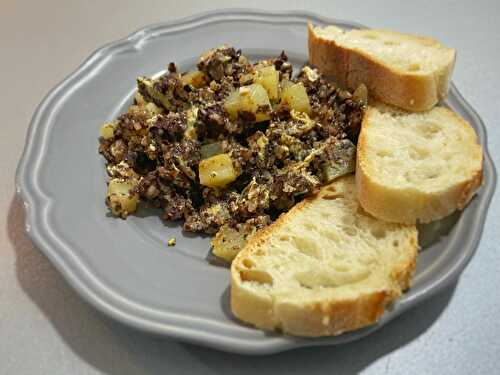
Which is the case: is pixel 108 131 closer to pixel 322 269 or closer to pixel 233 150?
pixel 233 150

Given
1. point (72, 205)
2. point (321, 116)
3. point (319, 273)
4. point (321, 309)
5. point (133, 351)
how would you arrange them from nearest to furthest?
point (321, 309) → point (319, 273) → point (133, 351) → point (72, 205) → point (321, 116)

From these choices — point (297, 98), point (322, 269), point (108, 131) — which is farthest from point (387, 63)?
point (108, 131)

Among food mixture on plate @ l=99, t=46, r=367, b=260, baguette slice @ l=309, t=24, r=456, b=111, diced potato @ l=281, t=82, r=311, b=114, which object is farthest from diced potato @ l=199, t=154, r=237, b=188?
baguette slice @ l=309, t=24, r=456, b=111

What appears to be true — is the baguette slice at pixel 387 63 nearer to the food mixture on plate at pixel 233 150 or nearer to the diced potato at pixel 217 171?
the food mixture on plate at pixel 233 150

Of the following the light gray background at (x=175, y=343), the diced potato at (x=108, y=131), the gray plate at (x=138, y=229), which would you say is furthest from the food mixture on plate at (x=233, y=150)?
the light gray background at (x=175, y=343)

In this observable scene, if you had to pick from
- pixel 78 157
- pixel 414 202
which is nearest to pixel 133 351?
pixel 78 157

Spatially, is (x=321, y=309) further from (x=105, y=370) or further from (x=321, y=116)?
(x=321, y=116)
